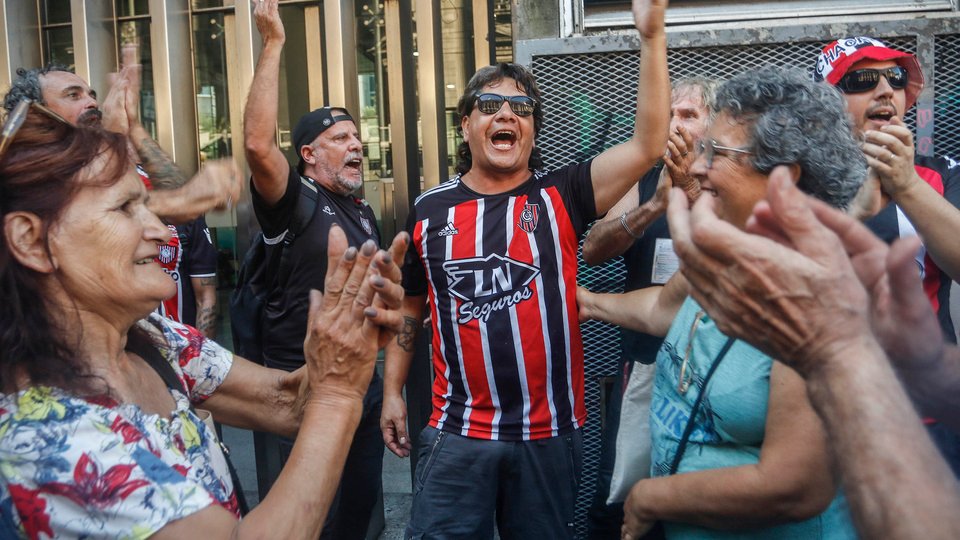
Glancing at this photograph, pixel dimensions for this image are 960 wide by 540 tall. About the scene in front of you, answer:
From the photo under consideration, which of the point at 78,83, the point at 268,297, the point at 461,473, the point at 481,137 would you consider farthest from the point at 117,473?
the point at 78,83

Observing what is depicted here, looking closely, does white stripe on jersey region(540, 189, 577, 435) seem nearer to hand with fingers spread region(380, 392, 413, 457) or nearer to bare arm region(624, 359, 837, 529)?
hand with fingers spread region(380, 392, 413, 457)

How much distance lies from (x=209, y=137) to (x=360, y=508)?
2.81m

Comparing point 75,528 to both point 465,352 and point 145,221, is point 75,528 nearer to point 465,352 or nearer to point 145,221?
point 145,221

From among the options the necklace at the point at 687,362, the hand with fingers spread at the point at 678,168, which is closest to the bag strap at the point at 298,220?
the hand with fingers spread at the point at 678,168

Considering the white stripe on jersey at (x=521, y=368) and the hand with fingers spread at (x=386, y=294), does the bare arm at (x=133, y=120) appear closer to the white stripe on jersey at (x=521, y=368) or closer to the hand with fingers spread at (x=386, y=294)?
the white stripe on jersey at (x=521, y=368)

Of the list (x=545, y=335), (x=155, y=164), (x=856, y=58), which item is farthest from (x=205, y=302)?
(x=856, y=58)

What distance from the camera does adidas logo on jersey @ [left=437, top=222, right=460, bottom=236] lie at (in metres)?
2.85

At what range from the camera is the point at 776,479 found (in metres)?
1.53

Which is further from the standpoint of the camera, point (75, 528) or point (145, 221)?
point (145, 221)

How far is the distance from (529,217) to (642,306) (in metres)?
0.59

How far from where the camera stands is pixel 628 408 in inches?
89.7

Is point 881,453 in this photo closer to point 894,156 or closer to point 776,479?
point 776,479

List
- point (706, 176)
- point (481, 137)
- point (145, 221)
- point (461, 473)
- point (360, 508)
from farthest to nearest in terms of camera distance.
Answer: point (360, 508), point (481, 137), point (461, 473), point (706, 176), point (145, 221)

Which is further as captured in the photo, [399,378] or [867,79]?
[399,378]
